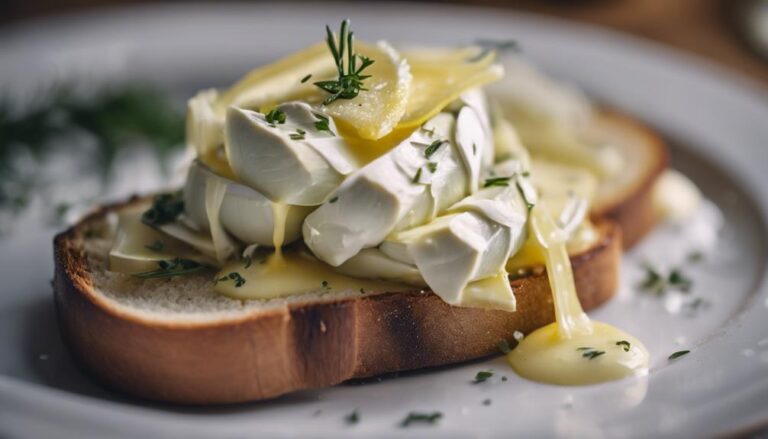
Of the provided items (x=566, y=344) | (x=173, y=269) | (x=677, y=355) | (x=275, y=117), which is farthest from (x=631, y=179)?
(x=173, y=269)

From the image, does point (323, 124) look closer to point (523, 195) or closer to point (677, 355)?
point (523, 195)

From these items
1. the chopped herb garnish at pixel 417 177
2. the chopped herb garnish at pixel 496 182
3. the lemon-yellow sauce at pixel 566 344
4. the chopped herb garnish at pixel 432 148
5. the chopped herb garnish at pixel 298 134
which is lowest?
the lemon-yellow sauce at pixel 566 344

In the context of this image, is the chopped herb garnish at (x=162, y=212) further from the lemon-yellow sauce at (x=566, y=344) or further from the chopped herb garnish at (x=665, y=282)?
the chopped herb garnish at (x=665, y=282)

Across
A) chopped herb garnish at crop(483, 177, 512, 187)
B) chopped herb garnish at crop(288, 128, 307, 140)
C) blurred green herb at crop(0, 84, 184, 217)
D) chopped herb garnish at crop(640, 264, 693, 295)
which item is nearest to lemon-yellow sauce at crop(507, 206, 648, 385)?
chopped herb garnish at crop(483, 177, 512, 187)

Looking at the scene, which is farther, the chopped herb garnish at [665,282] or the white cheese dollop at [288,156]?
the chopped herb garnish at [665,282]

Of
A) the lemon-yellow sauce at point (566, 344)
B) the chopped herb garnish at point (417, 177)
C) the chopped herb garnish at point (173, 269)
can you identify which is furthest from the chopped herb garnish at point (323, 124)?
the lemon-yellow sauce at point (566, 344)
